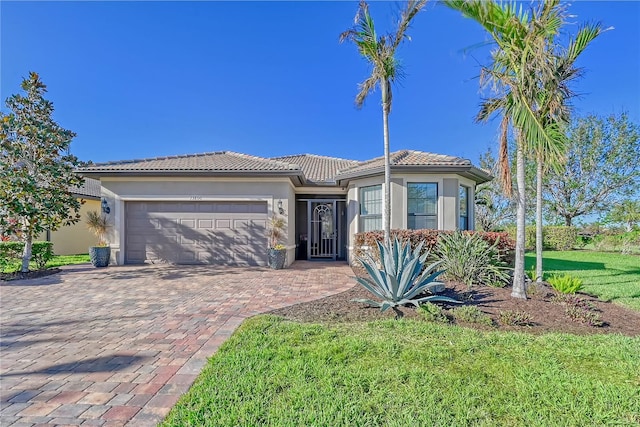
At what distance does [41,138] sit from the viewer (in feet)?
30.7

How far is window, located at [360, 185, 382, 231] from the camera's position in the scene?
1050 centimetres

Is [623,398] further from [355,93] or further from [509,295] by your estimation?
Result: [355,93]

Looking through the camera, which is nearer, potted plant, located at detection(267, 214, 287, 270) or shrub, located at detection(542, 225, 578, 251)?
potted plant, located at detection(267, 214, 287, 270)

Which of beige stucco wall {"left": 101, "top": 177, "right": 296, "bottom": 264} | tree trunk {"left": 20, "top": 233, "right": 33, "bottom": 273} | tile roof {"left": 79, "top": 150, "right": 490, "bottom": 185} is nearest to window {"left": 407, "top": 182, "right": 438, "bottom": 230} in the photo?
tile roof {"left": 79, "top": 150, "right": 490, "bottom": 185}

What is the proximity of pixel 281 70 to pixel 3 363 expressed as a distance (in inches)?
505

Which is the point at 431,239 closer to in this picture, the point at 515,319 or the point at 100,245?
the point at 515,319

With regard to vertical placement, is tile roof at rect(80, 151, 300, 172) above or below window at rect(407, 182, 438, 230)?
above

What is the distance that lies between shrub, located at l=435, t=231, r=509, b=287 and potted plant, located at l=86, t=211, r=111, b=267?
39.3 feet

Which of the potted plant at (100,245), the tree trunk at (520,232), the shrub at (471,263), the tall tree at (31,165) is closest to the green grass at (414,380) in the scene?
the tree trunk at (520,232)

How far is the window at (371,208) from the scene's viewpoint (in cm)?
1050

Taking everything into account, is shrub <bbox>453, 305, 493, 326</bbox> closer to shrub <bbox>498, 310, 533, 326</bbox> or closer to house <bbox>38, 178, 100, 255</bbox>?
shrub <bbox>498, 310, 533, 326</bbox>

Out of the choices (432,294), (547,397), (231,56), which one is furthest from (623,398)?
(231,56)

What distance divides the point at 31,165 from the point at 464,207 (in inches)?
620

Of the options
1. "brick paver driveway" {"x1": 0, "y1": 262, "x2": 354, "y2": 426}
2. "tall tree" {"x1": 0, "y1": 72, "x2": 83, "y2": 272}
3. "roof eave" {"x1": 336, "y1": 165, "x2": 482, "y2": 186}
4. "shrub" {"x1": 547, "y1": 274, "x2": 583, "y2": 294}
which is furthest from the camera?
"roof eave" {"x1": 336, "y1": 165, "x2": 482, "y2": 186}
